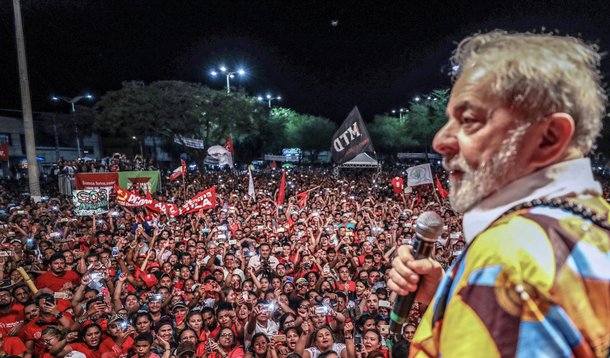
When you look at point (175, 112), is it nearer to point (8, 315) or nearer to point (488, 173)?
point (8, 315)

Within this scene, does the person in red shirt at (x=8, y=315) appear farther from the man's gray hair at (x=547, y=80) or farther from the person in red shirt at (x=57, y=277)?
the man's gray hair at (x=547, y=80)

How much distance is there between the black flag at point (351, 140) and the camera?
12586mm

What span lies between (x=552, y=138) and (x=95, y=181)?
51.9 ft

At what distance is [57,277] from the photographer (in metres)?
7.25

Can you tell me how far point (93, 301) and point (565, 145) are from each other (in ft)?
21.1

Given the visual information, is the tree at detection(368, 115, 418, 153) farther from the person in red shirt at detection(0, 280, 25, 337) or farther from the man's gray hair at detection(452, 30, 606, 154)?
the man's gray hair at detection(452, 30, 606, 154)

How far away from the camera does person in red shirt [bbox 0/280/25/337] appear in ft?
17.8

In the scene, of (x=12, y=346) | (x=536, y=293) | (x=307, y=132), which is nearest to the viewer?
(x=536, y=293)

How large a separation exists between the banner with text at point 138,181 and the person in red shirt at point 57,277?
8.71 m

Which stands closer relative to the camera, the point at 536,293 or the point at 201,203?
the point at 536,293

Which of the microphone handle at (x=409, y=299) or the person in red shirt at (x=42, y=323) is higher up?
the microphone handle at (x=409, y=299)

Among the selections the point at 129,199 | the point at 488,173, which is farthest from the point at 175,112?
the point at 488,173

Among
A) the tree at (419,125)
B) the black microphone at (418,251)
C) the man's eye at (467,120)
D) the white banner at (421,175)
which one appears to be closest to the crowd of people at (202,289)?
the white banner at (421,175)

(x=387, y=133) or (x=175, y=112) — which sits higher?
(x=175, y=112)
